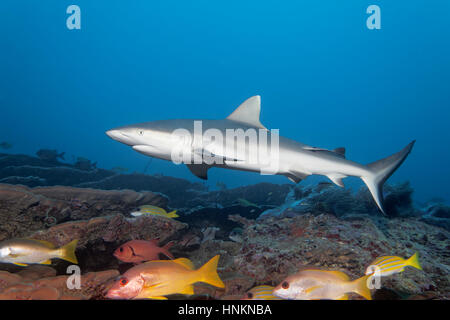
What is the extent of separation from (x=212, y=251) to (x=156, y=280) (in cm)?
A: 260

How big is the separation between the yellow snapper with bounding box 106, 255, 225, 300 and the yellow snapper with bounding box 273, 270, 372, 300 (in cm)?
65

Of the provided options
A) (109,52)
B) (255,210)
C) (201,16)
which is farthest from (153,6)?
(255,210)

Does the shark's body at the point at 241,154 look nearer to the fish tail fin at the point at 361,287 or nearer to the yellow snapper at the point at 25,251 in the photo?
the yellow snapper at the point at 25,251

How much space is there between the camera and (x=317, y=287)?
6.18ft

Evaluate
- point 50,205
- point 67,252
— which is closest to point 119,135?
point 67,252

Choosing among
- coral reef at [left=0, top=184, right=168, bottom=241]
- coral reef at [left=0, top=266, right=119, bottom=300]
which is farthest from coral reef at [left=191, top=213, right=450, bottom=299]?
coral reef at [left=0, top=184, right=168, bottom=241]

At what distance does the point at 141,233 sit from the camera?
4141 mm

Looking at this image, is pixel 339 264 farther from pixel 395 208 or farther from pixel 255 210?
pixel 255 210

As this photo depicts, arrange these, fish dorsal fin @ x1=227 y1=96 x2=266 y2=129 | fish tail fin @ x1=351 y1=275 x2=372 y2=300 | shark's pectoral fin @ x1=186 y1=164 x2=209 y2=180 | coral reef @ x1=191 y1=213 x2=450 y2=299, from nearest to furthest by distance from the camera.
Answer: fish tail fin @ x1=351 y1=275 x2=372 y2=300
coral reef @ x1=191 y1=213 x2=450 y2=299
shark's pectoral fin @ x1=186 y1=164 x2=209 y2=180
fish dorsal fin @ x1=227 y1=96 x2=266 y2=129

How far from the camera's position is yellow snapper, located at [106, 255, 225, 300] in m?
1.79

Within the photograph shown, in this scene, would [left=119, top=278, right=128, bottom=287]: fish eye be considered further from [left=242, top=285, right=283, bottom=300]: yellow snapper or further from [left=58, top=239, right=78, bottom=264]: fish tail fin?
[left=242, top=285, right=283, bottom=300]: yellow snapper

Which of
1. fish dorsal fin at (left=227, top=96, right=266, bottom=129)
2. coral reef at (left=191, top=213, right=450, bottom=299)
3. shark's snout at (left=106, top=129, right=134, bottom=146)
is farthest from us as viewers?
fish dorsal fin at (left=227, top=96, right=266, bottom=129)

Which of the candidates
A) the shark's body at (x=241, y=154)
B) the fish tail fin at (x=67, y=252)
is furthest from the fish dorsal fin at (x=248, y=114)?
the fish tail fin at (x=67, y=252)
